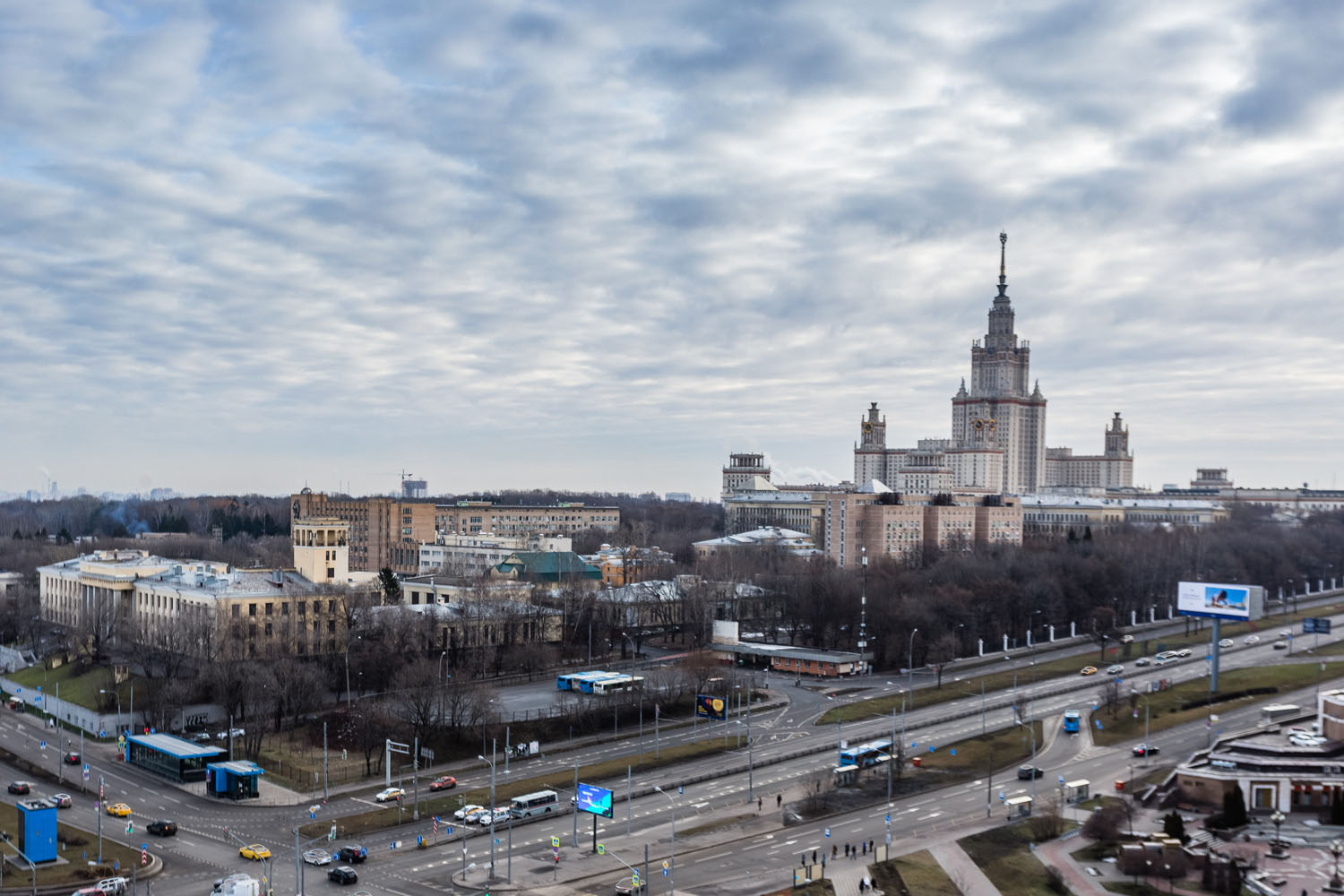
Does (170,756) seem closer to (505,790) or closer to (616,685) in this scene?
(505,790)

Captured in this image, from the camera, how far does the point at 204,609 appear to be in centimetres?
9300

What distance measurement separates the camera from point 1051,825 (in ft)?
197

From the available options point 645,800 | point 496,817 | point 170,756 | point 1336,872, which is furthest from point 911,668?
point 170,756

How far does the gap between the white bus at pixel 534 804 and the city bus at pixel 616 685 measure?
863 inches

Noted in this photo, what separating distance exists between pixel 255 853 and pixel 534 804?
533 inches

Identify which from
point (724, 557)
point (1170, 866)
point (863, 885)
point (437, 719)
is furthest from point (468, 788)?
point (724, 557)

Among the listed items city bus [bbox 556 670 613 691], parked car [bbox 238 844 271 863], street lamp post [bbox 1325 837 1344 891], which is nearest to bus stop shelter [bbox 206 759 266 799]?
parked car [bbox 238 844 271 863]

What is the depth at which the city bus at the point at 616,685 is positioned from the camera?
85250 millimetres

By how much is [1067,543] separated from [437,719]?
3977 inches

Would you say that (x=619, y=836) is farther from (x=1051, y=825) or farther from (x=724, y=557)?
(x=724, y=557)

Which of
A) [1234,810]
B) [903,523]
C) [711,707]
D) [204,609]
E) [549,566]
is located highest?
[903,523]

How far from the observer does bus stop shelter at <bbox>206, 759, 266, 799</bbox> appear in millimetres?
64688

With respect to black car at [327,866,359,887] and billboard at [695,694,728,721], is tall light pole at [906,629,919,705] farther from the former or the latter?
black car at [327,866,359,887]

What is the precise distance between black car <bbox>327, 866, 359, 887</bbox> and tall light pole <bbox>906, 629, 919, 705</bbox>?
4828 centimetres
